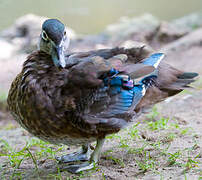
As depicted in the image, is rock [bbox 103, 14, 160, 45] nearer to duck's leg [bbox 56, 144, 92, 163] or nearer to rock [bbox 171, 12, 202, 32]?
rock [bbox 171, 12, 202, 32]

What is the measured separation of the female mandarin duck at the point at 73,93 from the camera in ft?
8.84

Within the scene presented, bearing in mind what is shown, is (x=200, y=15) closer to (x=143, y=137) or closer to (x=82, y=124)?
(x=143, y=137)

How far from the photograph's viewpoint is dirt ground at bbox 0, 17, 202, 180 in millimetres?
2764

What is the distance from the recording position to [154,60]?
3.22m

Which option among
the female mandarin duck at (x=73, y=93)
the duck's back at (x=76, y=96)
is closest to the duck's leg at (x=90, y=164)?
the female mandarin duck at (x=73, y=93)

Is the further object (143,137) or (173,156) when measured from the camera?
(143,137)

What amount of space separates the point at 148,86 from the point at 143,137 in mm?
641

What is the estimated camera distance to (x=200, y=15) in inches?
586

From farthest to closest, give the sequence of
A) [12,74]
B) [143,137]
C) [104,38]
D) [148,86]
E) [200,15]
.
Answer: [200,15], [104,38], [12,74], [143,137], [148,86]

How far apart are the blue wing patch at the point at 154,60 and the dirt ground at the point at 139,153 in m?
0.78

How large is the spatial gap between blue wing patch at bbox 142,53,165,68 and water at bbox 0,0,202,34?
13472 millimetres

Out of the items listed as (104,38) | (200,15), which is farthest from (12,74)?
(200,15)

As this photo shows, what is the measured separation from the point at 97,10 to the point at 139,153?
18823 mm

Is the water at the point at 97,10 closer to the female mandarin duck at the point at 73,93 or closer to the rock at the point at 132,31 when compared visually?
the rock at the point at 132,31
